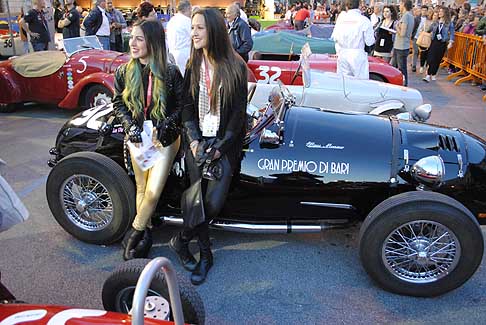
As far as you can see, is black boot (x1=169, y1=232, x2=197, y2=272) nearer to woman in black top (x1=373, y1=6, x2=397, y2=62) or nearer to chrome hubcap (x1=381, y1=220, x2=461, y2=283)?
chrome hubcap (x1=381, y1=220, x2=461, y2=283)

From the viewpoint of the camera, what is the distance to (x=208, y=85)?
9.78ft

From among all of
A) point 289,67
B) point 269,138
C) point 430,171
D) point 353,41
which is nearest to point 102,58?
point 289,67

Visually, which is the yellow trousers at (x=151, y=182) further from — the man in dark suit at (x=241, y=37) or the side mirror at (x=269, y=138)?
the man in dark suit at (x=241, y=37)

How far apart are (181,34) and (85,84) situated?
5.62 feet

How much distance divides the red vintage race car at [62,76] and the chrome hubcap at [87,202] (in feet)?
12.3

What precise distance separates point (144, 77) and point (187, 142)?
548 millimetres

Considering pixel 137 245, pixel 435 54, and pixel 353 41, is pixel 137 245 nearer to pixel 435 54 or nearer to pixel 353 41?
pixel 353 41

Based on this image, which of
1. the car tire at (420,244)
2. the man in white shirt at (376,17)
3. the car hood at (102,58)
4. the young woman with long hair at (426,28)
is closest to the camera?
the car tire at (420,244)

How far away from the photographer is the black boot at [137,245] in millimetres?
3291

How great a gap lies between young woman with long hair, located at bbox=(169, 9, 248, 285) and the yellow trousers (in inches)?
6.2

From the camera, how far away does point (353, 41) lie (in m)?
6.72

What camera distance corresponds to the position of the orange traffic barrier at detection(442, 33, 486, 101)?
33.9 ft

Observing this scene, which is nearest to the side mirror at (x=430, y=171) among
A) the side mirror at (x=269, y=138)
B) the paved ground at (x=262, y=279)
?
the paved ground at (x=262, y=279)

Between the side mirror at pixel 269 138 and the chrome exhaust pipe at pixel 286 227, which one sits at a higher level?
the side mirror at pixel 269 138
